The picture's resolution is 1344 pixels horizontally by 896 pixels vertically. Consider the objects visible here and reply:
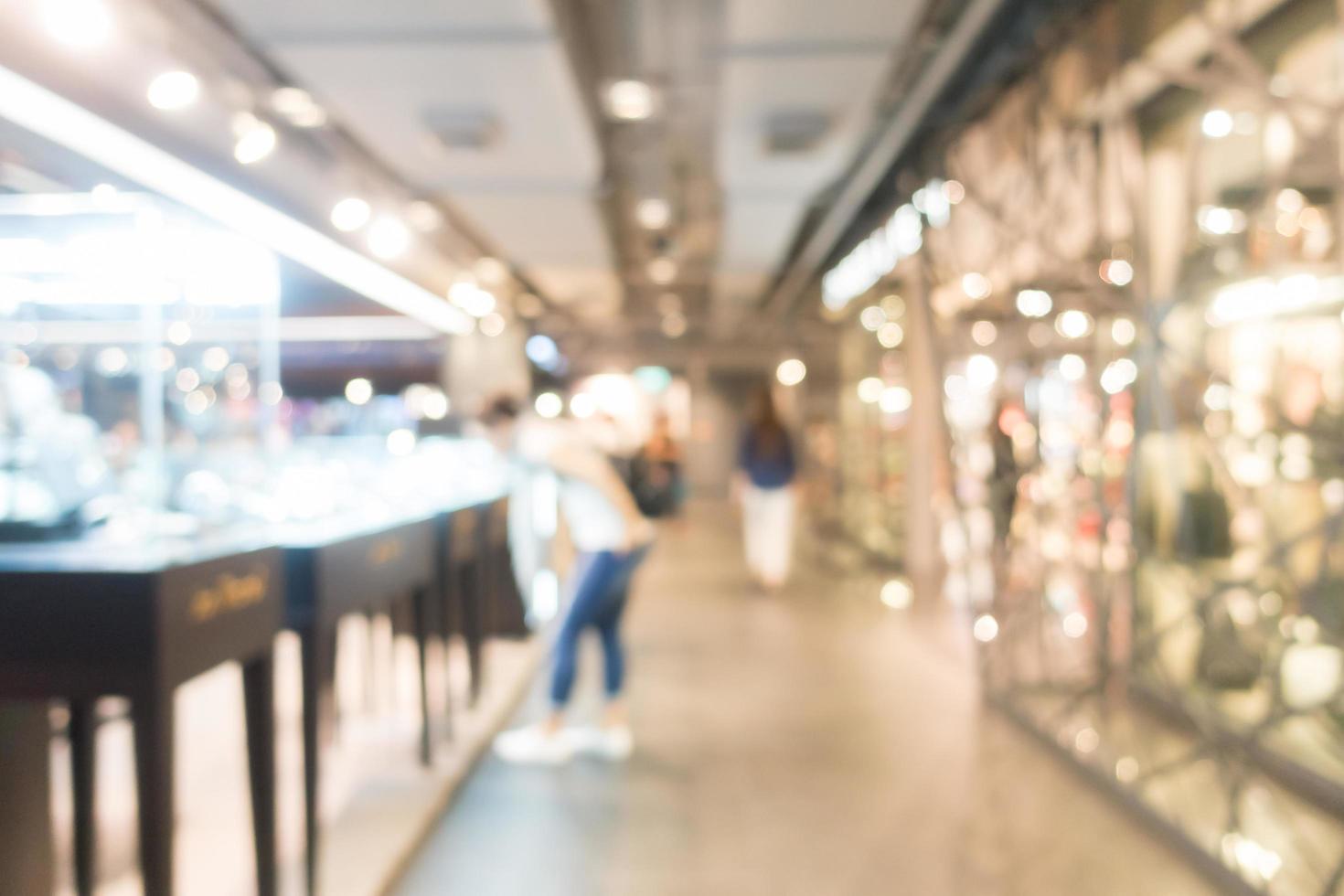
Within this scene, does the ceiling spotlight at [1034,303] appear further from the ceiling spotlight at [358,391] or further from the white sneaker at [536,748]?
the ceiling spotlight at [358,391]

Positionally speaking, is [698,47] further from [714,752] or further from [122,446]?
[122,446]

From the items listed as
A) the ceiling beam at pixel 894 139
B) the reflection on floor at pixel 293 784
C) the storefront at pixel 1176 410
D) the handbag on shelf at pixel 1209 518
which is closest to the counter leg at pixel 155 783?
the reflection on floor at pixel 293 784

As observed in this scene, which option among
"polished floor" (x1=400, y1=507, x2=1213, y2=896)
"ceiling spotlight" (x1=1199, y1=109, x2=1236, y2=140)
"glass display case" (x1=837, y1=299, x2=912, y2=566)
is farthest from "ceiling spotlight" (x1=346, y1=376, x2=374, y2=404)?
"glass display case" (x1=837, y1=299, x2=912, y2=566)

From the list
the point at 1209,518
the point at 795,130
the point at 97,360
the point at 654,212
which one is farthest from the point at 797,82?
the point at 654,212

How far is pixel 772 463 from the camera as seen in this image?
8891mm

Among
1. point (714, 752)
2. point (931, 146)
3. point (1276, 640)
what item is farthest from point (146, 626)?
point (931, 146)

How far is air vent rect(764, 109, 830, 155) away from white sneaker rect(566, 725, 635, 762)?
320 centimetres

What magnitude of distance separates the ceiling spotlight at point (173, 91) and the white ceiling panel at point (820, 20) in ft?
6.71

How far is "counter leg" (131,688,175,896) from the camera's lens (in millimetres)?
2119

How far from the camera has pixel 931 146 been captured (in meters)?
5.55

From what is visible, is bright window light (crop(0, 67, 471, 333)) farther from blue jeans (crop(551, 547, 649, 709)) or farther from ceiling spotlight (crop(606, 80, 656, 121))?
blue jeans (crop(551, 547, 649, 709))

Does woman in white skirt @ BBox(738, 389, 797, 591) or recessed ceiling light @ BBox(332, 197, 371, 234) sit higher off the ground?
recessed ceiling light @ BBox(332, 197, 371, 234)

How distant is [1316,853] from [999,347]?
8.02 ft

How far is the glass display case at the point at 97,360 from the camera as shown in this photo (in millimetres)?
2443
